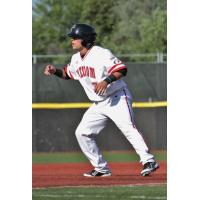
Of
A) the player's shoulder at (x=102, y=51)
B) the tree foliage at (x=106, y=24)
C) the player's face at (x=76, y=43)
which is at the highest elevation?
the tree foliage at (x=106, y=24)

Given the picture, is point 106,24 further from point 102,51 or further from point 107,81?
point 107,81

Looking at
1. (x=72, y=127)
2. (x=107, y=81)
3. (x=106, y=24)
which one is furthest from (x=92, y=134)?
(x=106, y=24)

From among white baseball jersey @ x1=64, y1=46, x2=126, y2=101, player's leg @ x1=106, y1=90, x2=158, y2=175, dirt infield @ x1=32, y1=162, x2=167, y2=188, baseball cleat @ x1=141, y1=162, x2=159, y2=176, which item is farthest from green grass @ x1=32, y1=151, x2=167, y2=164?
baseball cleat @ x1=141, y1=162, x2=159, y2=176

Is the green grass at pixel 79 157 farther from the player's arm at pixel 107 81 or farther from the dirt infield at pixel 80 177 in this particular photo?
the player's arm at pixel 107 81

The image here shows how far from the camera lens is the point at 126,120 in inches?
311

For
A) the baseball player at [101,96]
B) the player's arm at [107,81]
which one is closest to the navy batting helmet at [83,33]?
the baseball player at [101,96]

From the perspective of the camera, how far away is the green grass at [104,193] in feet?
21.7

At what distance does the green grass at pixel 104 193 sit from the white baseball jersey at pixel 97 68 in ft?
3.59

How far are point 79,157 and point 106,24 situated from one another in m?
6.92

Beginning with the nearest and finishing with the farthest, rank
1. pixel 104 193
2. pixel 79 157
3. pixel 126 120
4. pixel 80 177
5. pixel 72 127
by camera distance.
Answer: pixel 104 193 < pixel 126 120 < pixel 80 177 < pixel 79 157 < pixel 72 127

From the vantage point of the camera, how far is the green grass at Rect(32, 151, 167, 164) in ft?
40.7

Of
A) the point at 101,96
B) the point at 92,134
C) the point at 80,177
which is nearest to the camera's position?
the point at 101,96
